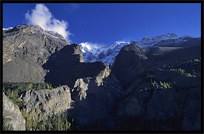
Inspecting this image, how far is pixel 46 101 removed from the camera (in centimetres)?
7144

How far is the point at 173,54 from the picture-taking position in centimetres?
11631

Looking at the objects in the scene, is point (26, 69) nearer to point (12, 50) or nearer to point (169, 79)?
point (12, 50)

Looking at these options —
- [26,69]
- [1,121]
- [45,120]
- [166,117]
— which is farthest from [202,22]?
[26,69]

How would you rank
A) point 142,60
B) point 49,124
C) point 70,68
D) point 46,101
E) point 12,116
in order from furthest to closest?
point 70,68
point 142,60
point 46,101
point 49,124
point 12,116

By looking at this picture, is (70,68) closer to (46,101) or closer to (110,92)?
(110,92)

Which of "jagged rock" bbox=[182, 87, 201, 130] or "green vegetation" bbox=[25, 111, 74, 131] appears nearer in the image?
"jagged rock" bbox=[182, 87, 201, 130]

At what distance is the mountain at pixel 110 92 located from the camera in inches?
2278

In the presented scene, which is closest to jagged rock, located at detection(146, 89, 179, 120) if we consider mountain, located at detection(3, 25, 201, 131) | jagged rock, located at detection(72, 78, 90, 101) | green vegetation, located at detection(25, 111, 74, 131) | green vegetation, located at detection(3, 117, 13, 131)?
mountain, located at detection(3, 25, 201, 131)

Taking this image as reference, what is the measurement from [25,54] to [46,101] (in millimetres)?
94158

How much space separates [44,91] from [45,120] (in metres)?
15.1

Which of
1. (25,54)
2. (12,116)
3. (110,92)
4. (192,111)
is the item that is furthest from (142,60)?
(25,54)

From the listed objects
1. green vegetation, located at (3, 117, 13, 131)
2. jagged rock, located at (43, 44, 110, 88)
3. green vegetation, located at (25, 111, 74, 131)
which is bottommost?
green vegetation, located at (25, 111, 74, 131)

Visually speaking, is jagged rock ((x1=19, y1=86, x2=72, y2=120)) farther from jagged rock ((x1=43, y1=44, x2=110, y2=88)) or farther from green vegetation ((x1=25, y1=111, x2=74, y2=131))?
jagged rock ((x1=43, y1=44, x2=110, y2=88))

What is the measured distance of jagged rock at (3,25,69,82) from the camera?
122150 mm
